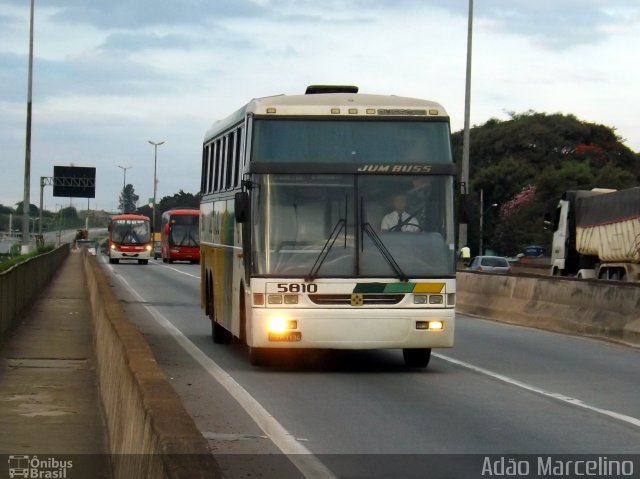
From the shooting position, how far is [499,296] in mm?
26594

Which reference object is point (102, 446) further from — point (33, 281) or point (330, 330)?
point (33, 281)

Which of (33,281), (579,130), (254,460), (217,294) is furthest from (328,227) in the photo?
(579,130)

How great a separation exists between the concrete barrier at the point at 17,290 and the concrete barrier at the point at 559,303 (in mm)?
9437

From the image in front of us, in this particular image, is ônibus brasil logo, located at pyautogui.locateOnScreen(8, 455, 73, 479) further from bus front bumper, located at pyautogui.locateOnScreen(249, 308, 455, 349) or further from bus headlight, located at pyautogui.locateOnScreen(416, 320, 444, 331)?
bus headlight, located at pyautogui.locateOnScreen(416, 320, 444, 331)

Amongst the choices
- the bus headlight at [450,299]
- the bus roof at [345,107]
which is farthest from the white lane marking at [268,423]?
the bus roof at [345,107]

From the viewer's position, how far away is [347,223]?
1479 centimetres

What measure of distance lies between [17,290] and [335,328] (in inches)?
Answer: 392

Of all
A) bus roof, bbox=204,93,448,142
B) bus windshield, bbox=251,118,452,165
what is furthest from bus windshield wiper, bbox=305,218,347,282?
bus roof, bbox=204,93,448,142

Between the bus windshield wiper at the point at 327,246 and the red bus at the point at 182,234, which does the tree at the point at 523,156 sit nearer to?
the red bus at the point at 182,234

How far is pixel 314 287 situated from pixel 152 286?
A: 28.2m

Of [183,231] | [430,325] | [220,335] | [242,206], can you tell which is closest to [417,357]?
[430,325]

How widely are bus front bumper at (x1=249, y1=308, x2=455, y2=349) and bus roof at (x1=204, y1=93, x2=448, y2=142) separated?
2403 millimetres

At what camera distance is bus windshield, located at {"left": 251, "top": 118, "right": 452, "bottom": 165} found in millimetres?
15078

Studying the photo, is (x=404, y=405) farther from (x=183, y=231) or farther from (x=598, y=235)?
(x=183, y=231)
